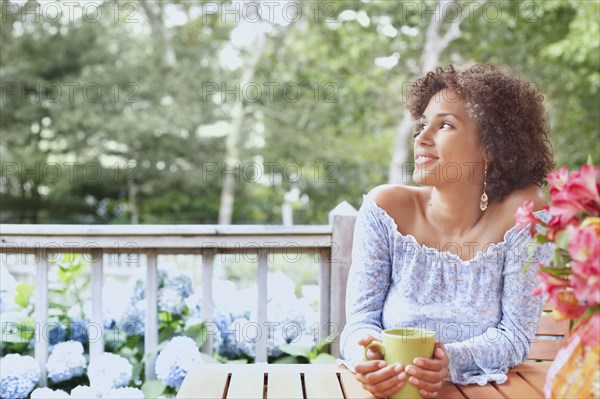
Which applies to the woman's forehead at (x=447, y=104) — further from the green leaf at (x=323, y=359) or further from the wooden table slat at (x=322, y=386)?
the green leaf at (x=323, y=359)

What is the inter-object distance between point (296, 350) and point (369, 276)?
2.24 ft

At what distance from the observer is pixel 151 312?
82.9 inches

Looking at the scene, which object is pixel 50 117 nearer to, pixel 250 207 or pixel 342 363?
pixel 250 207

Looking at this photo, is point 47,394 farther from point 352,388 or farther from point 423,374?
point 423,374

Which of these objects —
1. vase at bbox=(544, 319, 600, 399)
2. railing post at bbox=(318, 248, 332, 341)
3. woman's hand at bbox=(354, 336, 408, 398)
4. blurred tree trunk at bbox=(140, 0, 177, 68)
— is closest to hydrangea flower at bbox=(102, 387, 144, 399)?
railing post at bbox=(318, 248, 332, 341)

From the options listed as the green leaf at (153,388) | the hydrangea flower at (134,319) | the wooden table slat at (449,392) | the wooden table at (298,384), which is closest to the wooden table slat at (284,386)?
the wooden table at (298,384)

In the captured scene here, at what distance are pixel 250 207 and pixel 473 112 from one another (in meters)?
11.3

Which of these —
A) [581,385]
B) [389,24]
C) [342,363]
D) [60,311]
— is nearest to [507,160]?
[342,363]

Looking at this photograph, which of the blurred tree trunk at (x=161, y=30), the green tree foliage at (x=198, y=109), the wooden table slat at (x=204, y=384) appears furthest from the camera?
the blurred tree trunk at (x=161, y=30)

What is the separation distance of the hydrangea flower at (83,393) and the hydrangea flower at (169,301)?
1.17 feet

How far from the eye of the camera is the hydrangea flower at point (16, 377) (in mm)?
2029

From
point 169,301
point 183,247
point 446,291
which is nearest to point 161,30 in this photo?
point 169,301

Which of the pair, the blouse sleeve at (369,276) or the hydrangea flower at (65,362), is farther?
the hydrangea flower at (65,362)

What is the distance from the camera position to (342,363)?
4.85ft
